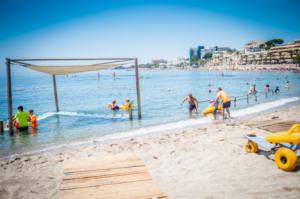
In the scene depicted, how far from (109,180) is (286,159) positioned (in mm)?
3722

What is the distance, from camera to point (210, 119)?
12.2 m

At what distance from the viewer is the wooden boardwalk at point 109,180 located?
3199 millimetres

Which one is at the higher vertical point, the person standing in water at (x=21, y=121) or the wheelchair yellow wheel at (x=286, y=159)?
the person standing in water at (x=21, y=121)

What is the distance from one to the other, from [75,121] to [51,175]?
935cm

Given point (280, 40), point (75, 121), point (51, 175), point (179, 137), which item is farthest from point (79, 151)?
point (280, 40)

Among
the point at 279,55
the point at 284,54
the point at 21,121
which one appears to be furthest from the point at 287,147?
the point at 279,55

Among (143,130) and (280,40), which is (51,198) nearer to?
(143,130)

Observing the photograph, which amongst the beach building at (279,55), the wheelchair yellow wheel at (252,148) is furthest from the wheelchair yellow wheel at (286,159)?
the beach building at (279,55)

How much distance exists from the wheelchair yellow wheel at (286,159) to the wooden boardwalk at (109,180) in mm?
3013

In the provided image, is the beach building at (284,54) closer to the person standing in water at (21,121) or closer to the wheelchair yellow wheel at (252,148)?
the wheelchair yellow wheel at (252,148)

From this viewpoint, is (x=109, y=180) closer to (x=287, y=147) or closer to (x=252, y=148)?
(x=287, y=147)

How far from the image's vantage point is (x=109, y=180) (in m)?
3.66

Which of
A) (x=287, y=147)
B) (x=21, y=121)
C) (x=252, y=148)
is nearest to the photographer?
(x=287, y=147)

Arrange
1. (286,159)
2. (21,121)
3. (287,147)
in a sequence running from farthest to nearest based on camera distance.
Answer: (21,121) → (287,147) → (286,159)
